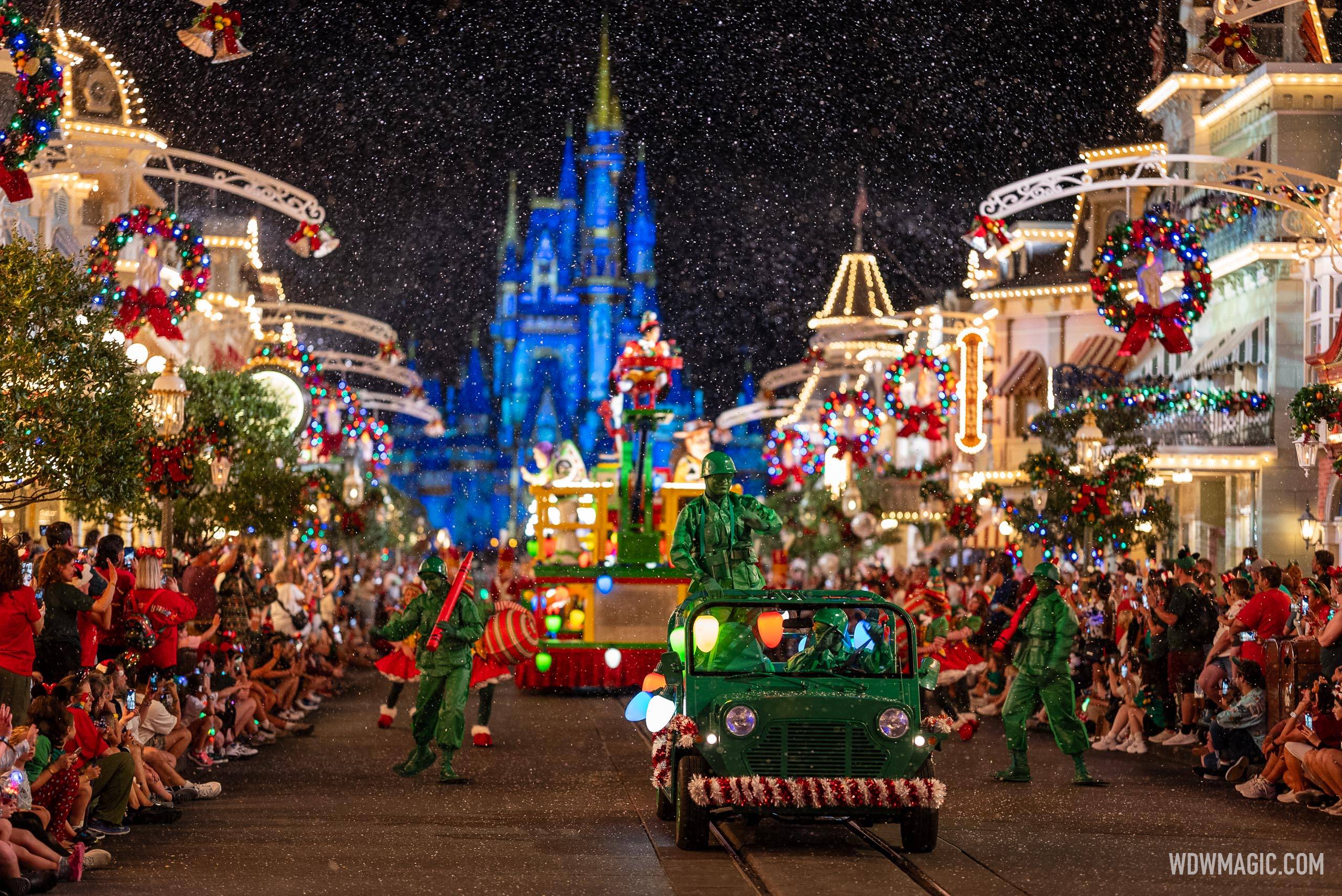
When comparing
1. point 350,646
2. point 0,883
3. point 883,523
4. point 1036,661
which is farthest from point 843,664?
point 883,523

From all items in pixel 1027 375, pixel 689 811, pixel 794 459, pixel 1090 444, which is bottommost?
pixel 689 811

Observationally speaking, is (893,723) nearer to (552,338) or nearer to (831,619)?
(831,619)

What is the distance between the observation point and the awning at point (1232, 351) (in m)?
34.7

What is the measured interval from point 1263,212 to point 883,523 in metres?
24.1

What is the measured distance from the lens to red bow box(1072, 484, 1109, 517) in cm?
2842

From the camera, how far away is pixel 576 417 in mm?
168500

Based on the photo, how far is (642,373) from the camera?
33281 mm

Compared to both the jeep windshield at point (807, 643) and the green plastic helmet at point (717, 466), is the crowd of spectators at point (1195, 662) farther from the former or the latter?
the green plastic helmet at point (717, 466)

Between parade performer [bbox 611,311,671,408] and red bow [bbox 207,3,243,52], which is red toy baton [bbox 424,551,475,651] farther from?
parade performer [bbox 611,311,671,408]

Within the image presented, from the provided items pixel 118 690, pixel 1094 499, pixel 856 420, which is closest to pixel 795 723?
pixel 118 690

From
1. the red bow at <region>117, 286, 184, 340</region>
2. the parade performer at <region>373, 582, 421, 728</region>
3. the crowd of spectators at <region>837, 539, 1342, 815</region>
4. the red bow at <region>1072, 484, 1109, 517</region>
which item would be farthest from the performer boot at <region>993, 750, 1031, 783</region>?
the red bow at <region>1072, 484, 1109, 517</region>

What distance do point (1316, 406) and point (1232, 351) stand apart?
1714cm

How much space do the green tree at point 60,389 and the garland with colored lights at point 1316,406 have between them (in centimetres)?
1187

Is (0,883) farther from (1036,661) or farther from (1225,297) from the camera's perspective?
(1225,297)
